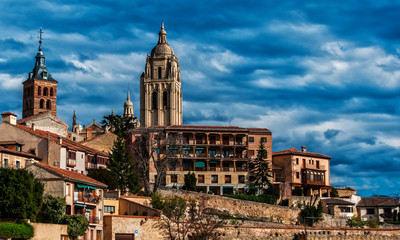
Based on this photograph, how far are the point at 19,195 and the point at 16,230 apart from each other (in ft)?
12.3

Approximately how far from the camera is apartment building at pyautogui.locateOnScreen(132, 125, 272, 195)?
329 ft

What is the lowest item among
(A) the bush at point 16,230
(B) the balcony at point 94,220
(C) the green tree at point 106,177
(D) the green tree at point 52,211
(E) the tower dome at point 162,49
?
(A) the bush at point 16,230

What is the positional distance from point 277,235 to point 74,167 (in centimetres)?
2578

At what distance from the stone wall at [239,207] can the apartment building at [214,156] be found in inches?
463

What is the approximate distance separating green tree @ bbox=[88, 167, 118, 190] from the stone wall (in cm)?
930

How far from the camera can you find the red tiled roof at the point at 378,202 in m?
103

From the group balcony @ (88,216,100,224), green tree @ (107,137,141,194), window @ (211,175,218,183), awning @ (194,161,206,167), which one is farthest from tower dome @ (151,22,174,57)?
balcony @ (88,216,100,224)

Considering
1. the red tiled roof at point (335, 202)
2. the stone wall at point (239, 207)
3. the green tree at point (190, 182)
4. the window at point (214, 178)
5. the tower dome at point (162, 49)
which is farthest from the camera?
the tower dome at point (162, 49)

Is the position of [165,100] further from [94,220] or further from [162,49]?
[94,220]

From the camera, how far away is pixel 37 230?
5147cm

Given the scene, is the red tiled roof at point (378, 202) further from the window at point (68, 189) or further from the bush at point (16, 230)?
the bush at point (16, 230)

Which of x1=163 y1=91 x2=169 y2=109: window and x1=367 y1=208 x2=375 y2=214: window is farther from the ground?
x1=163 y1=91 x2=169 y2=109: window

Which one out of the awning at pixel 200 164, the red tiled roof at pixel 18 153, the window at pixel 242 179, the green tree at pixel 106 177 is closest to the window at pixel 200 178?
the awning at pixel 200 164

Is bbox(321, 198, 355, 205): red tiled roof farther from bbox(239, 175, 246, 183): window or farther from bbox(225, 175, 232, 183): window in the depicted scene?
bbox(225, 175, 232, 183): window
